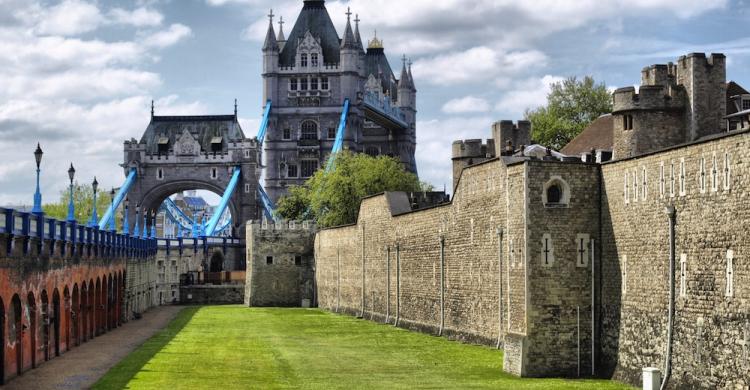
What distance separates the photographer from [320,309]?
7806 cm

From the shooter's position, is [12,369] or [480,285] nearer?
[12,369]

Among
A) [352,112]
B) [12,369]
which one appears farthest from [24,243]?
[352,112]

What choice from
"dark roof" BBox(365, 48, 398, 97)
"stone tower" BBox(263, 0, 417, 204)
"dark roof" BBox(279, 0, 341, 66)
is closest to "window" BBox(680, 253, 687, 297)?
"stone tower" BBox(263, 0, 417, 204)

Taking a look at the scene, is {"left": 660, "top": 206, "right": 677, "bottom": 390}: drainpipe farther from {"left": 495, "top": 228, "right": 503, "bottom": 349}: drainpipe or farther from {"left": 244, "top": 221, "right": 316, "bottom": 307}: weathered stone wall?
{"left": 244, "top": 221, "right": 316, "bottom": 307}: weathered stone wall

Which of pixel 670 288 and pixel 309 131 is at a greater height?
pixel 309 131

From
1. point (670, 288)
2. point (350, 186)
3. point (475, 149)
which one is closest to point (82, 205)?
point (350, 186)

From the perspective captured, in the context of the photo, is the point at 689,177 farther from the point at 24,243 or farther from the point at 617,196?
the point at 24,243

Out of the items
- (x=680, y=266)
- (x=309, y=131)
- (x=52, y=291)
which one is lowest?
(x=52, y=291)

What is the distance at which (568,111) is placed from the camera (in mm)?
85250

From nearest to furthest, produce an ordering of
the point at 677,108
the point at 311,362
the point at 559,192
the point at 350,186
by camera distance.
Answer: the point at 559,192, the point at 311,362, the point at 677,108, the point at 350,186

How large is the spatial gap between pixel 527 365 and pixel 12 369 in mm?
12979

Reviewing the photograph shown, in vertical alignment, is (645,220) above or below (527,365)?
above

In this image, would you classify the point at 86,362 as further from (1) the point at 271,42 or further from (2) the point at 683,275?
(1) the point at 271,42

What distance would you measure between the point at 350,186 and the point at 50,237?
60.0m
